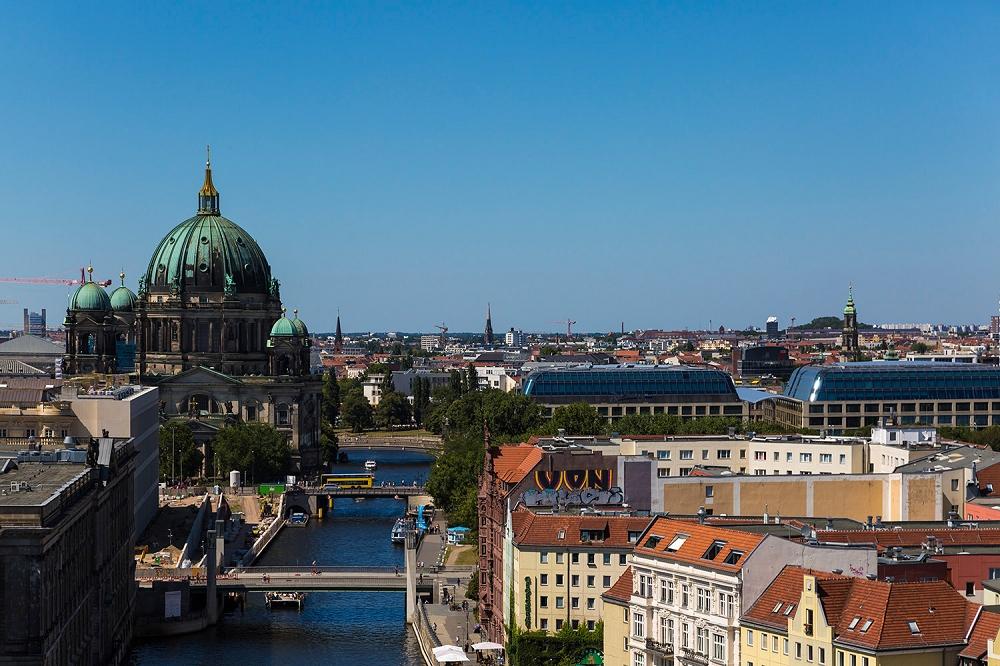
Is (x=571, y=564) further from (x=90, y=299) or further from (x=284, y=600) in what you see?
(x=90, y=299)

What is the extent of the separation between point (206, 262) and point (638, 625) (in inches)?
5201

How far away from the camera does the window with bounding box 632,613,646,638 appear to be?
6806 cm

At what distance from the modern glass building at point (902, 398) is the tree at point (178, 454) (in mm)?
58287

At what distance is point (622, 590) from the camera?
230 ft

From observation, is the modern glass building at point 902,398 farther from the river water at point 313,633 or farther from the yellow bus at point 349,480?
the river water at point 313,633

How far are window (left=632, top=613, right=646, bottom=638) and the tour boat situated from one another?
42.6 metres

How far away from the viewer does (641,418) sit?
509ft

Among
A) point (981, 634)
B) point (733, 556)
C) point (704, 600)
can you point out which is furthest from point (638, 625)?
point (981, 634)

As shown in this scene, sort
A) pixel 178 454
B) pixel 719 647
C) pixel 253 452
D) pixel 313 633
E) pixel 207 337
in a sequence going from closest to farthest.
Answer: pixel 719 647 → pixel 313 633 → pixel 178 454 → pixel 253 452 → pixel 207 337

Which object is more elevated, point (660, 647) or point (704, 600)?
point (704, 600)

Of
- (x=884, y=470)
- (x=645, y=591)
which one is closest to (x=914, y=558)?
(x=645, y=591)

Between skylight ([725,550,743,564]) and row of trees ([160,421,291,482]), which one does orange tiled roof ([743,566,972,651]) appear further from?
row of trees ([160,421,291,482])

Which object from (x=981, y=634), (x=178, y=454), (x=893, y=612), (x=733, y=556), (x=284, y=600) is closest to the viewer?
(x=981, y=634)

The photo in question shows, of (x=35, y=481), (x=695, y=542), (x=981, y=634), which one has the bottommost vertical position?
(x=981, y=634)
